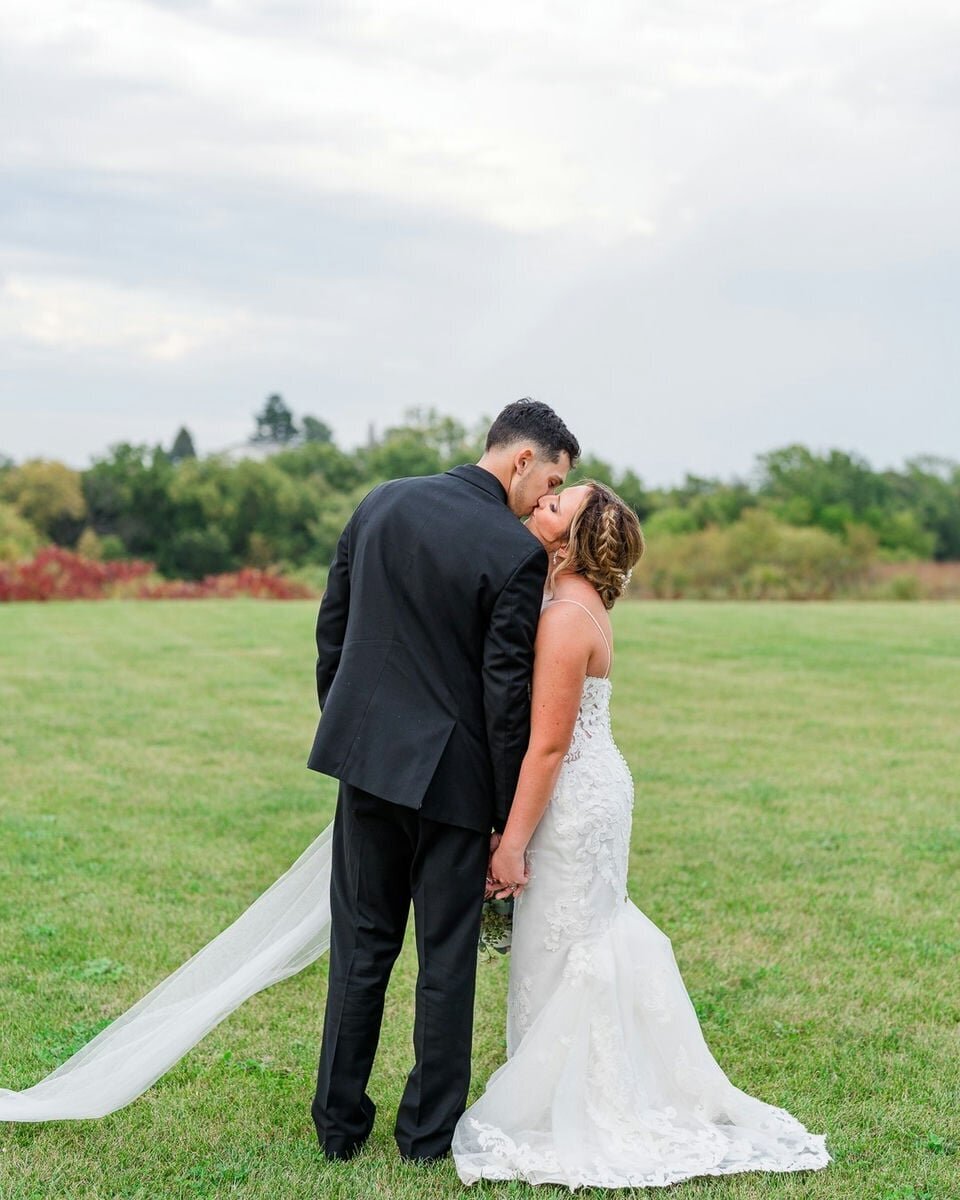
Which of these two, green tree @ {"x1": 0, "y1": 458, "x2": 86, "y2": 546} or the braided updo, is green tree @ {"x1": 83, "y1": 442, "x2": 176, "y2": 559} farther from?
the braided updo

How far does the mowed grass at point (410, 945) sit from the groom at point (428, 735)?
0.40 metres

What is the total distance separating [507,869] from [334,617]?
978mm

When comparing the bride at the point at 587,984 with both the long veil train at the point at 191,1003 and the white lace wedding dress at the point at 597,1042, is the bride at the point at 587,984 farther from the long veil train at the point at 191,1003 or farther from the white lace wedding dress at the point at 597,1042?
the long veil train at the point at 191,1003

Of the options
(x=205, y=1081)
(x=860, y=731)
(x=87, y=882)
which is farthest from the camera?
(x=860, y=731)

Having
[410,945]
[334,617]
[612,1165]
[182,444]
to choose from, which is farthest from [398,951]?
[182,444]

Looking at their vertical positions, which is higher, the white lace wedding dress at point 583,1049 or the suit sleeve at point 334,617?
the suit sleeve at point 334,617

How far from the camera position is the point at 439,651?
3.72 metres

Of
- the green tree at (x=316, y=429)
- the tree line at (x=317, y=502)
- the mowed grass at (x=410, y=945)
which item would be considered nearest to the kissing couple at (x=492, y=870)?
the mowed grass at (x=410, y=945)

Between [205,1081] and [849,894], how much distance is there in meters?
4.12

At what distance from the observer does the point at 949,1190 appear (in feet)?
12.9

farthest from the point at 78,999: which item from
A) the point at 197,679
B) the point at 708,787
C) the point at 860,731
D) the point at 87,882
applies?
the point at 197,679

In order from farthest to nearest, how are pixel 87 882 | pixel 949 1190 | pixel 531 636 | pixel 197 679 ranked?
pixel 197 679, pixel 87 882, pixel 949 1190, pixel 531 636

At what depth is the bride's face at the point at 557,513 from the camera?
3.95 m

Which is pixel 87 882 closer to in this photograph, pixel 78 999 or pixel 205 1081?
pixel 78 999
